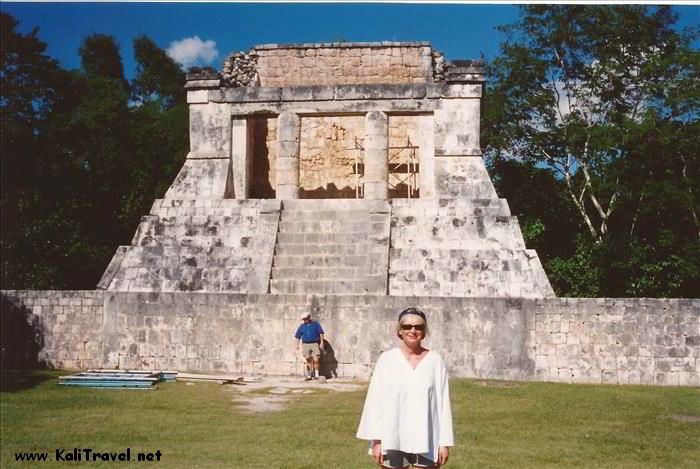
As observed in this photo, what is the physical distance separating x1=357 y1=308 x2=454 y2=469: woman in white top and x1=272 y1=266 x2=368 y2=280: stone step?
812 cm

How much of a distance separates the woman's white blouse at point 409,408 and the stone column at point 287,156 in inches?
402

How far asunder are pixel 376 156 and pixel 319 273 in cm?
278

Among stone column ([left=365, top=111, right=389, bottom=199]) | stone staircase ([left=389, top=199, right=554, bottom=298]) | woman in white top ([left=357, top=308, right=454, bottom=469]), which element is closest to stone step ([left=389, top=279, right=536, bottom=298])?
stone staircase ([left=389, top=199, right=554, bottom=298])

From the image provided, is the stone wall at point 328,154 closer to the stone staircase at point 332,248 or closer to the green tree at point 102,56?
the stone staircase at point 332,248

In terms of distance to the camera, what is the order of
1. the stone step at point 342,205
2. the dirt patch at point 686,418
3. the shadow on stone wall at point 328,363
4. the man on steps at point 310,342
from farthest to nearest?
the stone step at point 342,205 → the shadow on stone wall at point 328,363 → the man on steps at point 310,342 → the dirt patch at point 686,418

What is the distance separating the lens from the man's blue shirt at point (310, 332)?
11.4 meters

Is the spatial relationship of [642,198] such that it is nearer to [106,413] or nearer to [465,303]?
[465,303]

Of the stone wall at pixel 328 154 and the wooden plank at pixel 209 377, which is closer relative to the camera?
the wooden plank at pixel 209 377

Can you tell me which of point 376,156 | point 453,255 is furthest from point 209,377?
point 376,156

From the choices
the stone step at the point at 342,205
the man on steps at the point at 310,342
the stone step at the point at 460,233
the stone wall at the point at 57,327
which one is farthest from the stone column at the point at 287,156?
the stone wall at the point at 57,327

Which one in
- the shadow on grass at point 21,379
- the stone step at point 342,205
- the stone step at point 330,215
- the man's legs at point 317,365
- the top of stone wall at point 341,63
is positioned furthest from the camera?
the top of stone wall at point 341,63

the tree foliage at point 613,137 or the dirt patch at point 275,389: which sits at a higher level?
the tree foliage at point 613,137

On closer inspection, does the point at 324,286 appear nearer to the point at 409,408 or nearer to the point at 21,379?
the point at 21,379

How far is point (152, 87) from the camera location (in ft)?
125
